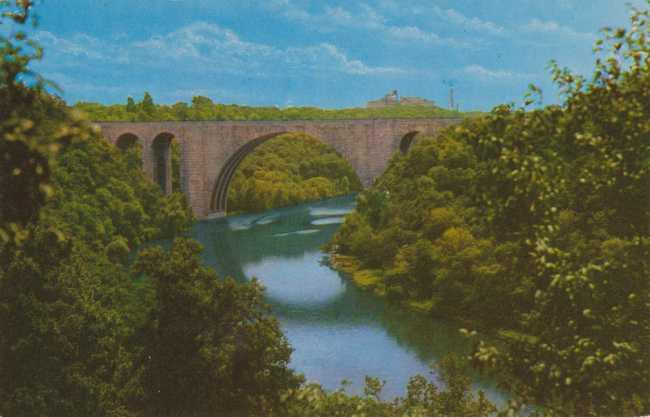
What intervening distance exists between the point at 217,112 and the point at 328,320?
7685 mm

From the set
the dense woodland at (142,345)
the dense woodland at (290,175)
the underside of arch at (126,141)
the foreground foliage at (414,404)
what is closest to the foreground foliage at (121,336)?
the dense woodland at (142,345)

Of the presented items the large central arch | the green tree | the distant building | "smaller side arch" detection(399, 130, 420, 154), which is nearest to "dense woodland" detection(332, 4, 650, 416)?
the green tree

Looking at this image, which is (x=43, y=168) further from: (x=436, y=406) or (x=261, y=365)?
(x=261, y=365)

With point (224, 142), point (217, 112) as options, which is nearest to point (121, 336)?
point (217, 112)

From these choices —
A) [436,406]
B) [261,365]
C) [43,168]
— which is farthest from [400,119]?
[43,168]

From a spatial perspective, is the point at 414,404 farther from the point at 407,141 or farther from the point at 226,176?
the point at 226,176

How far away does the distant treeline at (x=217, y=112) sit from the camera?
39.9 ft

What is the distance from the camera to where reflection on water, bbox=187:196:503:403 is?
1128 cm

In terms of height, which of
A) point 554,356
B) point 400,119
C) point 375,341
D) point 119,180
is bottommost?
point 375,341

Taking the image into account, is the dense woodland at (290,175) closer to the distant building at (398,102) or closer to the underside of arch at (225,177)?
the underside of arch at (225,177)

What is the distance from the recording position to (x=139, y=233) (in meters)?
15.7

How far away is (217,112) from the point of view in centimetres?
1905

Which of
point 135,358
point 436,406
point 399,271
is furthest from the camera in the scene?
point 399,271

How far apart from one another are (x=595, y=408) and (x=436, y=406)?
253 cm
